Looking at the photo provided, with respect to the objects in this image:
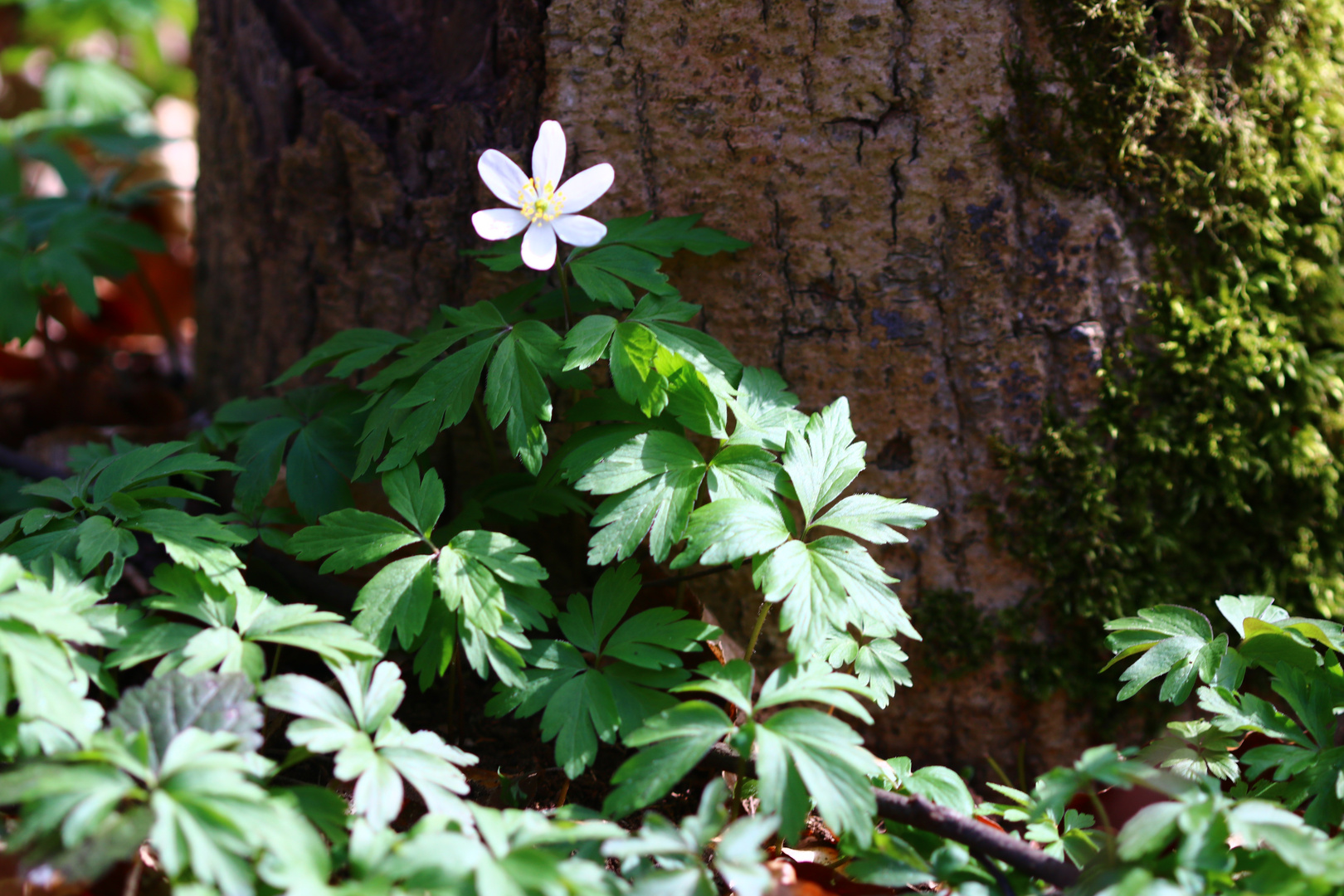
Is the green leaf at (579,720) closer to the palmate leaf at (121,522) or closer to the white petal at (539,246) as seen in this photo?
the palmate leaf at (121,522)

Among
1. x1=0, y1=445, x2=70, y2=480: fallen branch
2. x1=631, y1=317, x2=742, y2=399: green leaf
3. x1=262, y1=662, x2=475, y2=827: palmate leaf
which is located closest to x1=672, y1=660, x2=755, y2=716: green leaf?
x1=262, y1=662, x2=475, y2=827: palmate leaf

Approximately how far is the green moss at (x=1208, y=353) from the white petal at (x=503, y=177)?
3.94 feet

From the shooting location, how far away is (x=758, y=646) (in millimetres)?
2312

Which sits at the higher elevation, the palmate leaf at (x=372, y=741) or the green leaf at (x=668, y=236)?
the green leaf at (x=668, y=236)

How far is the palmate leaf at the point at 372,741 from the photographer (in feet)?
4.44

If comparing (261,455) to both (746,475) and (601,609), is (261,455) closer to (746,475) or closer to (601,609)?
(601,609)

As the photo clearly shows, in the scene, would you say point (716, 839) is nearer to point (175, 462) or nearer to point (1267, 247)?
point (175, 462)

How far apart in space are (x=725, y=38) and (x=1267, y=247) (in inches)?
58.7

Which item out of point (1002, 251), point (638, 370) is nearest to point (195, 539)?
point (638, 370)

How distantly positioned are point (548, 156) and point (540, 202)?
3.7 inches

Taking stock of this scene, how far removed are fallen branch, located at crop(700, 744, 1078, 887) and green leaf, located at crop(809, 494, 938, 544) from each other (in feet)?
1.52

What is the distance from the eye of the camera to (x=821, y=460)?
69.4 inches

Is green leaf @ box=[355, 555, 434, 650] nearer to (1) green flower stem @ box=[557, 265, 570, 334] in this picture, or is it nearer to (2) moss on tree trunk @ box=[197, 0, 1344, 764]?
(1) green flower stem @ box=[557, 265, 570, 334]

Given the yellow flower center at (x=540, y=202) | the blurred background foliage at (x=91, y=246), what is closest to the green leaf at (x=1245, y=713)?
the yellow flower center at (x=540, y=202)
